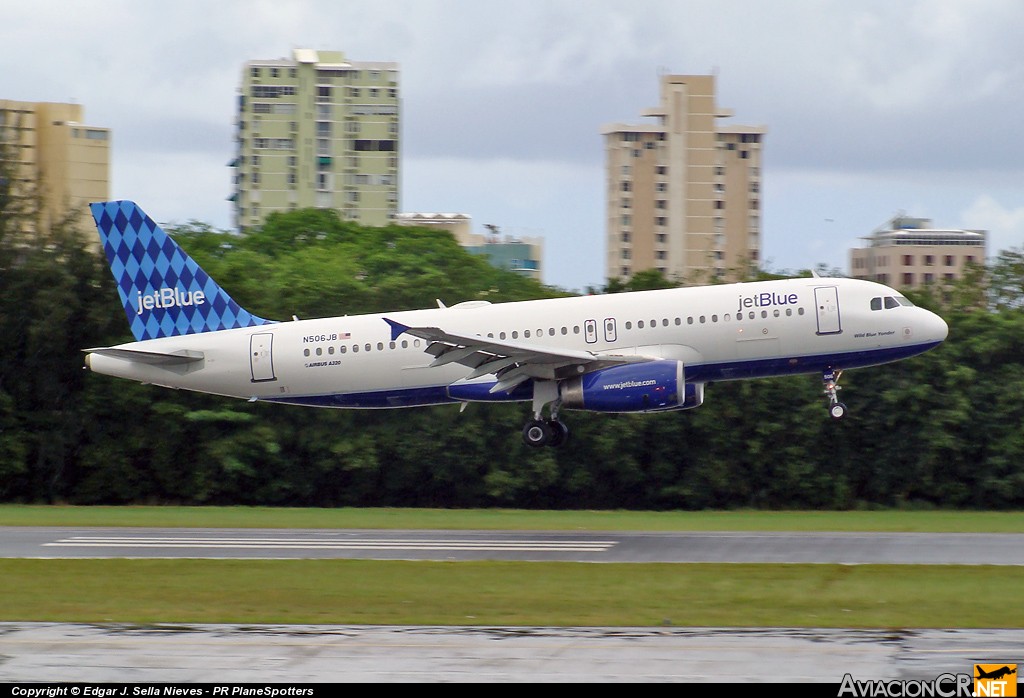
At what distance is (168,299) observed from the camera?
39812 mm

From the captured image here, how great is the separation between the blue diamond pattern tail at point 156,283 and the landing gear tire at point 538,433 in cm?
890

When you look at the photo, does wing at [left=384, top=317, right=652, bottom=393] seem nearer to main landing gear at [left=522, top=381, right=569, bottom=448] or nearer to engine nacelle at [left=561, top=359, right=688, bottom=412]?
main landing gear at [left=522, top=381, right=569, bottom=448]

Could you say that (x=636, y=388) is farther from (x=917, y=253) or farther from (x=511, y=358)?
(x=917, y=253)

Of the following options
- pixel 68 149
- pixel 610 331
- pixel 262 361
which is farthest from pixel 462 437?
pixel 68 149

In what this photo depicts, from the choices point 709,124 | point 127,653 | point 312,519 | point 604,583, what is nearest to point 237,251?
point 312,519

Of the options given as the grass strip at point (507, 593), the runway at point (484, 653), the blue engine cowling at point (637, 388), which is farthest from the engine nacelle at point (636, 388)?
the runway at point (484, 653)

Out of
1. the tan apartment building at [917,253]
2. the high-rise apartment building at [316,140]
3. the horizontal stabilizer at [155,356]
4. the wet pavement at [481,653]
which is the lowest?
the wet pavement at [481,653]

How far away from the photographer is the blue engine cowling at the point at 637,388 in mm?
33625

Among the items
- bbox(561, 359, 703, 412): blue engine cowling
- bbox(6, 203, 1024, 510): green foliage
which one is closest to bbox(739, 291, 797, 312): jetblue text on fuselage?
bbox(561, 359, 703, 412): blue engine cowling

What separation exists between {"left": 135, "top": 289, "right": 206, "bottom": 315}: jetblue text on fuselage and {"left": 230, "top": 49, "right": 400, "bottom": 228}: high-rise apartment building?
141m

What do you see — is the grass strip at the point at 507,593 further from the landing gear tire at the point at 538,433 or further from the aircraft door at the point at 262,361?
the aircraft door at the point at 262,361

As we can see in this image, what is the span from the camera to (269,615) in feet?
66.3

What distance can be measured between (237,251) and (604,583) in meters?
45.8

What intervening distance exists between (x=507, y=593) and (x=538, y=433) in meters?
14.4
